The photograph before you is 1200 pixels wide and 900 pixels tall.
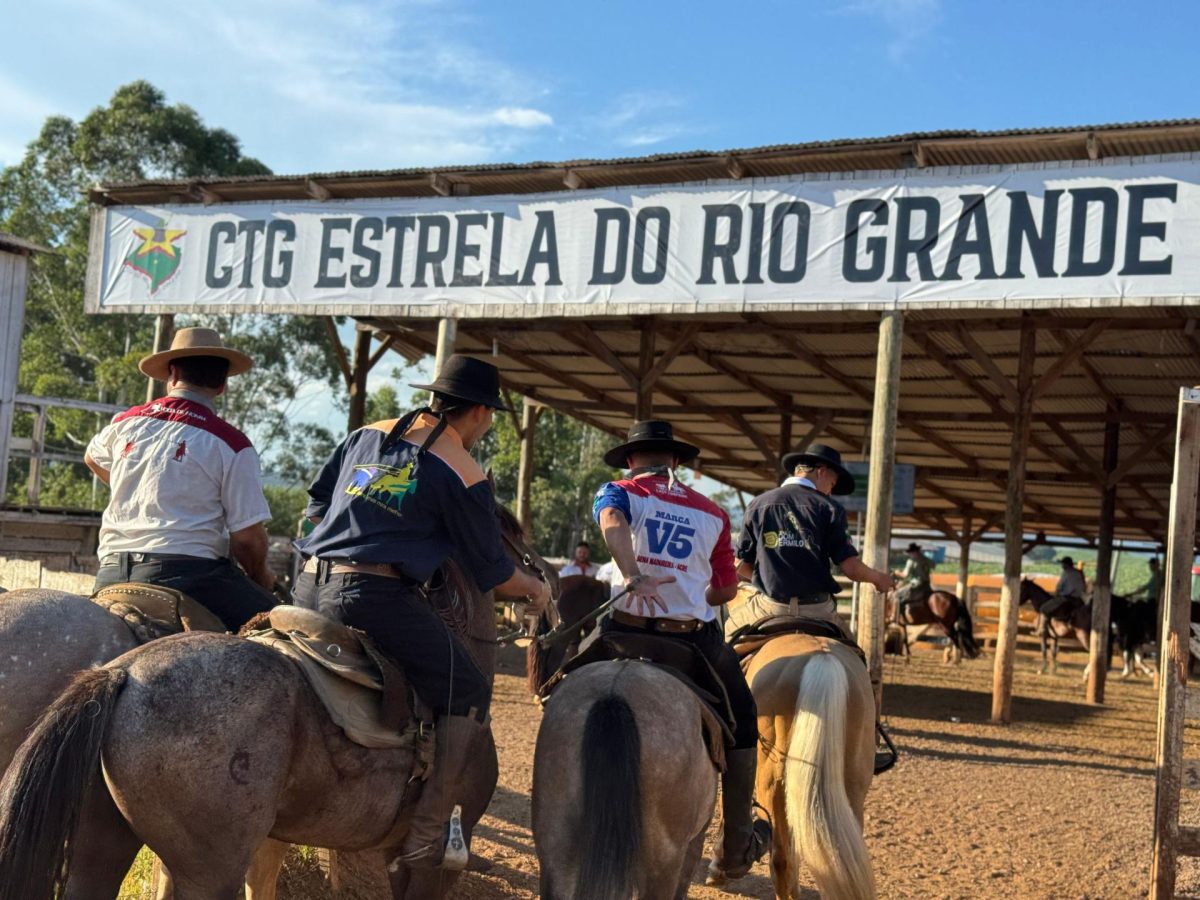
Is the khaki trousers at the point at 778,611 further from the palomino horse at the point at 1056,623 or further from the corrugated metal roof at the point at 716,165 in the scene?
the palomino horse at the point at 1056,623

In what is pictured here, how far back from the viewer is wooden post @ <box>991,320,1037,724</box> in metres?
13.3

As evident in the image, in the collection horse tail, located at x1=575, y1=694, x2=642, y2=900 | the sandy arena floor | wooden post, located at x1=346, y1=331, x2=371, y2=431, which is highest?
wooden post, located at x1=346, y1=331, x2=371, y2=431

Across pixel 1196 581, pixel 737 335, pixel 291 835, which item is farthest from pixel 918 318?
pixel 1196 581

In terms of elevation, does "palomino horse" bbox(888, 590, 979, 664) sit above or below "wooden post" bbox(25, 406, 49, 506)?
below

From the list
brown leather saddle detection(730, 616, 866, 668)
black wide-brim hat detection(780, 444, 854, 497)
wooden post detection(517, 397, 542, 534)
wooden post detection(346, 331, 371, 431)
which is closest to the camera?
brown leather saddle detection(730, 616, 866, 668)

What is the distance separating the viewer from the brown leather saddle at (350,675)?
3875 millimetres

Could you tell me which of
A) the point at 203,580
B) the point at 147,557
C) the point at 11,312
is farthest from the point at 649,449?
the point at 11,312

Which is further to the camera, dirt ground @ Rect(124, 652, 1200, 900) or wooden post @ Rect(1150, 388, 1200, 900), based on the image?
dirt ground @ Rect(124, 652, 1200, 900)

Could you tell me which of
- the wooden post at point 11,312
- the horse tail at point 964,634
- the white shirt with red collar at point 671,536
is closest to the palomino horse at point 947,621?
the horse tail at point 964,634

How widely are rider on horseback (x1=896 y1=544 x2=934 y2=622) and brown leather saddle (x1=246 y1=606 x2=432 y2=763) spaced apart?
20924mm

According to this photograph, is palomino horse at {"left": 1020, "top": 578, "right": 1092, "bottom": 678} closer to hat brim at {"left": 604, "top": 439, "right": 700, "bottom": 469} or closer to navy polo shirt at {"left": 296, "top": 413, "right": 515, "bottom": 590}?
hat brim at {"left": 604, "top": 439, "right": 700, "bottom": 469}

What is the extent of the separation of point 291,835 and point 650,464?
7.62 feet

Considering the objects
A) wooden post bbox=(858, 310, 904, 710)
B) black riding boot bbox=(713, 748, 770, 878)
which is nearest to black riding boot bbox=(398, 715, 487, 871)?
black riding boot bbox=(713, 748, 770, 878)

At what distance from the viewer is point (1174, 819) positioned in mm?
6078
